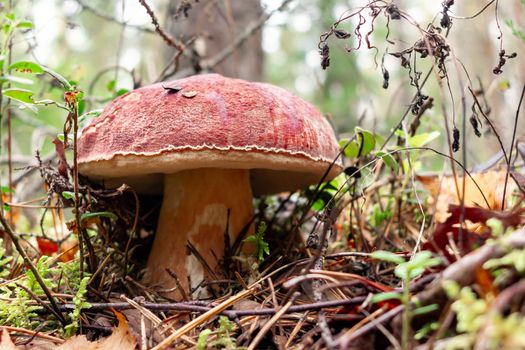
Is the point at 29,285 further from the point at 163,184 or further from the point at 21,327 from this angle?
the point at 163,184

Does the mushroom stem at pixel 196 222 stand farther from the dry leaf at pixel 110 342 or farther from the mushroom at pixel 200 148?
the dry leaf at pixel 110 342

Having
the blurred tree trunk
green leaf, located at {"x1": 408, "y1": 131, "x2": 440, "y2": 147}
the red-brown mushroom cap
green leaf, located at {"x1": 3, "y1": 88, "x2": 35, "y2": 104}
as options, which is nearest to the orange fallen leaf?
the red-brown mushroom cap

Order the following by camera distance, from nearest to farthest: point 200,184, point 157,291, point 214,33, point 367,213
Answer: point 157,291 → point 200,184 → point 367,213 → point 214,33

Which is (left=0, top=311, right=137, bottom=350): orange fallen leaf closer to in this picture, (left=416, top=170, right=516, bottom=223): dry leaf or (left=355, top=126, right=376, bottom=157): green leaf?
(left=355, top=126, right=376, bottom=157): green leaf

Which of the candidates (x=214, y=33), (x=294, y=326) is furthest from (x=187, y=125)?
(x=214, y=33)

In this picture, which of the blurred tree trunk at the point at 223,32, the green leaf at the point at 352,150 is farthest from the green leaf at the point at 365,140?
the blurred tree trunk at the point at 223,32

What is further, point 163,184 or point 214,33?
point 214,33
